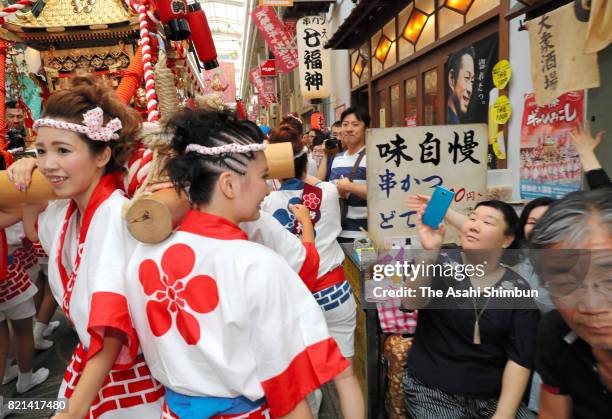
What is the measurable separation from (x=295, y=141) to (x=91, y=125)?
1.49 m

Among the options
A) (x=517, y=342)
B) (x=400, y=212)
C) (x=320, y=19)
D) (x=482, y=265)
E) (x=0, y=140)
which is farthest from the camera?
(x=320, y=19)

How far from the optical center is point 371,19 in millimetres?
8055

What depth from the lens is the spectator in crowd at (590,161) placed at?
2244mm

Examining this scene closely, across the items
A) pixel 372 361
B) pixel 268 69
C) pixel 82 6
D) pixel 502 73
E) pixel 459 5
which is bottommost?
pixel 372 361

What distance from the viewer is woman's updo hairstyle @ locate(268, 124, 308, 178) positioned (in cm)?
284

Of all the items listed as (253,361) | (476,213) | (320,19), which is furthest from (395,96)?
(253,361)

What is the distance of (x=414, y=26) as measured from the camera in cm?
672

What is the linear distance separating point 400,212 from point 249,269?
1.88 meters

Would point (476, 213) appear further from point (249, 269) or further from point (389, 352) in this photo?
point (249, 269)

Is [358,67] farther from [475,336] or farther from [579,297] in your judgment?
[579,297]

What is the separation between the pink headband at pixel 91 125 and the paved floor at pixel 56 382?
242 cm

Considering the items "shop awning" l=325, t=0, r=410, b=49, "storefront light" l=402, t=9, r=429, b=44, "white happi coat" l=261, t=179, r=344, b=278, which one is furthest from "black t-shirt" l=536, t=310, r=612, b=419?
"shop awning" l=325, t=0, r=410, b=49

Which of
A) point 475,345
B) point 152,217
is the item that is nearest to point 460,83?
point 475,345

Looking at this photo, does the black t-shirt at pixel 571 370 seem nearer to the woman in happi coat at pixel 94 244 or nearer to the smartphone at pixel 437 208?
the smartphone at pixel 437 208
